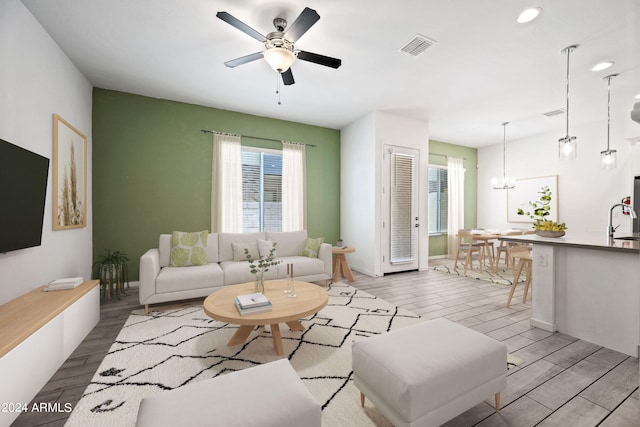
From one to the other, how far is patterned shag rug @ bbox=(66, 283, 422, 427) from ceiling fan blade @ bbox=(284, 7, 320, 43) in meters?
2.64

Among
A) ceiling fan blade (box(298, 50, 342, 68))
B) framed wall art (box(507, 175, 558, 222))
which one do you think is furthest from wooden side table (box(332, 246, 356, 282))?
framed wall art (box(507, 175, 558, 222))

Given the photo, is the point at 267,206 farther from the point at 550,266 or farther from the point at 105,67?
the point at 550,266

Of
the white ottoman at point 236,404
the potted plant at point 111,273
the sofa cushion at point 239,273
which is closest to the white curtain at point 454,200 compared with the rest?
the sofa cushion at point 239,273

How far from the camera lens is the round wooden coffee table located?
2.06m

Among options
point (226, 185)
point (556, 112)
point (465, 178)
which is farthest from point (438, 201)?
point (226, 185)

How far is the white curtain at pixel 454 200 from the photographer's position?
6914 millimetres

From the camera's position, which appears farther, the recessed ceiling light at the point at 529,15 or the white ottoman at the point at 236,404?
the recessed ceiling light at the point at 529,15

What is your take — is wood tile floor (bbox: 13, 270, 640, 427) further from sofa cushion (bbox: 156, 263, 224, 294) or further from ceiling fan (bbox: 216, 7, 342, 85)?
ceiling fan (bbox: 216, 7, 342, 85)

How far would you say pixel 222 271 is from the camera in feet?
11.6

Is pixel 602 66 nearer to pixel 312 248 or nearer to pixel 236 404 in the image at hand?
pixel 312 248

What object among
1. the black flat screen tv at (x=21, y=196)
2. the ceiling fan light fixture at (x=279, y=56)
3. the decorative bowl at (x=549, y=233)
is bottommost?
the decorative bowl at (x=549, y=233)

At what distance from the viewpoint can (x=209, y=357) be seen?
2.18m

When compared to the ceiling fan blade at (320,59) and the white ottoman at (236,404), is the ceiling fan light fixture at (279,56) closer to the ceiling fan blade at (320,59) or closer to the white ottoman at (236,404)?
the ceiling fan blade at (320,59)

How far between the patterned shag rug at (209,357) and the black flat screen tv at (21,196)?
1154 mm
